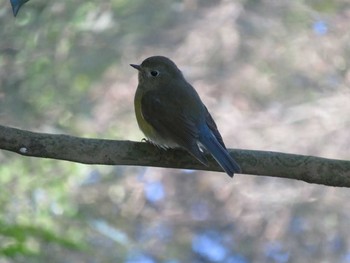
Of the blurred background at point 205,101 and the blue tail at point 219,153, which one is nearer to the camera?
the blue tail at point 219,153

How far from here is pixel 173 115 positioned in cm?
344

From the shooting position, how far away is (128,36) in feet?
28.9

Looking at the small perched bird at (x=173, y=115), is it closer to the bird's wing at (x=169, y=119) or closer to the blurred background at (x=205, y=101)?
the bird's wing at (x=169, y=119)

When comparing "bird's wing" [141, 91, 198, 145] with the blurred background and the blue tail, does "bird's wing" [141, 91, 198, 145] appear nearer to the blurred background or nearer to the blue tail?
the blue tail

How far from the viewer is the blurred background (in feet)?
27.0

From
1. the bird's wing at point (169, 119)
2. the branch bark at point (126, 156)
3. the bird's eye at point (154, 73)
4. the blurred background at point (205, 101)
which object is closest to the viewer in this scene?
the branch bark at point (126, 156)

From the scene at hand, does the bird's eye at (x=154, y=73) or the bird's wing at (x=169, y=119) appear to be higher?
the bird's eye at (x=154, y=73)

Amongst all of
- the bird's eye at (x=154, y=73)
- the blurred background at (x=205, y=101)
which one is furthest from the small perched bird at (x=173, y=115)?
the blurred background at (x=205, y=101)

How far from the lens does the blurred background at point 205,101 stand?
8234 millimetres

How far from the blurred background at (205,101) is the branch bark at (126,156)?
4.89m

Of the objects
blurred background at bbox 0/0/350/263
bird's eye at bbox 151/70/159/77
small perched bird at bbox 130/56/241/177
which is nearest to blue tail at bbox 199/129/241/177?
small perched bird at bbox 130/56/241/177

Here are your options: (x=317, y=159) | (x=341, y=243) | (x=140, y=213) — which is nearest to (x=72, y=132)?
(x=140, y=213)

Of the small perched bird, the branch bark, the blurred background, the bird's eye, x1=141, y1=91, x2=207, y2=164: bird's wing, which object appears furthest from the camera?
the blurred background

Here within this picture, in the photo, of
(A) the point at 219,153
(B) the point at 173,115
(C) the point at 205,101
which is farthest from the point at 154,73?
(C) the point at 205,101
